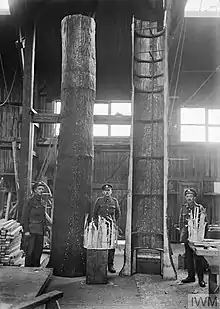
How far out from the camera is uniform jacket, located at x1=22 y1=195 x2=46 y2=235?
21.1 feet

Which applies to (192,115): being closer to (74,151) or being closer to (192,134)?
(192,134)

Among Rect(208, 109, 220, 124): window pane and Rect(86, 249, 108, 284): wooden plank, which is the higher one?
Rect(208, 109, 220, 124): window pane

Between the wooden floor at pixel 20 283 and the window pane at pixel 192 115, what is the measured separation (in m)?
8.04

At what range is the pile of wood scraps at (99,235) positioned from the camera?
5984mm

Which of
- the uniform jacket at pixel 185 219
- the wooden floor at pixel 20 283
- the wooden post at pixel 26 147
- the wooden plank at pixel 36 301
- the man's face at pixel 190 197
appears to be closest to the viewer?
the wooden plank at pixel 36 301

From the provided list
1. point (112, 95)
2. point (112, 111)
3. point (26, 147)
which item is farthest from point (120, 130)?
point (26, 147)

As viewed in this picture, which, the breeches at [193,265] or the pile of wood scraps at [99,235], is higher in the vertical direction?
the pile of wood scraps at [99,235]

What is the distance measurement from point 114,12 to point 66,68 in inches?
145

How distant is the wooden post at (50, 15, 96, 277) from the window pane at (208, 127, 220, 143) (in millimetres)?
6269

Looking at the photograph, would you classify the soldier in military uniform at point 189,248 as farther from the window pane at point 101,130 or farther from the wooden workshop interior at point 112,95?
the window pane at point 101,130

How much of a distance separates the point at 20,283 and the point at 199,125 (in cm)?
884

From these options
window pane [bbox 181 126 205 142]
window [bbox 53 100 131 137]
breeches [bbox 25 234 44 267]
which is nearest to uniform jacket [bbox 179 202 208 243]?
breeches [bbox 25 234 44 267]

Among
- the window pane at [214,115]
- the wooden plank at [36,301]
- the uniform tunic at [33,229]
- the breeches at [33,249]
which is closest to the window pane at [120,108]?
the window pane at [214,115]

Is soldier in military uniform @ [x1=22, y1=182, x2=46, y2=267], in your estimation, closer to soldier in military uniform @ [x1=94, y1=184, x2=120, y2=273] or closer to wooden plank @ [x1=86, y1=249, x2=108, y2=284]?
soldier in military uniform @ [x1=94, y1=184, x2=120, y2=273]
